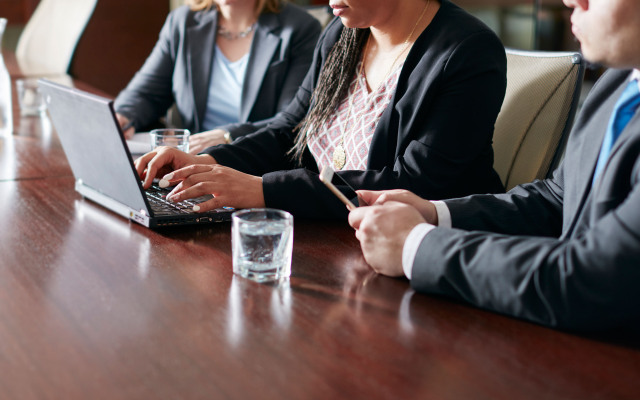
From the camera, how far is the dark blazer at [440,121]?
1.43m

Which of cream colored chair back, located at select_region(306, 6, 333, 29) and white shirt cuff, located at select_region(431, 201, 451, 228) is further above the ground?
cream colored chair back, located at select_region(306, 6, 333, 29)

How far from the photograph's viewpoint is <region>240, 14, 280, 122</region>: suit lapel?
95.7 inches

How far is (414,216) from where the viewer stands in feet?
3.48

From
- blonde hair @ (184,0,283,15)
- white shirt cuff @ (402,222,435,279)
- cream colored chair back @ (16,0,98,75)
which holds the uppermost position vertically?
blonde hair @ (184,0,283,15)

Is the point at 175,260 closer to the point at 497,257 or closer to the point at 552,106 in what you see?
the point at 497,257

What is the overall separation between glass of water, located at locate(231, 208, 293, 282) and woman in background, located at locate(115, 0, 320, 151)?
4.78ft

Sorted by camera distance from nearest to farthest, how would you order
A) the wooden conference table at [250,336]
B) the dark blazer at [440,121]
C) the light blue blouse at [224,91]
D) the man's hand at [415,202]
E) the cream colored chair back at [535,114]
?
the wooden conference table at [250,336], the man's hand at [415,202], the dark blazer at [440,121], the cream colored chair back at [535,114], the light blue blouse at [224,91]

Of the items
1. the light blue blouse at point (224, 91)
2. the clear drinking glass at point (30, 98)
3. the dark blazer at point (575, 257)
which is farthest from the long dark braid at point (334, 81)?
the clear drinking glass at point (30, 98)

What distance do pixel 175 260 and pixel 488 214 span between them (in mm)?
513

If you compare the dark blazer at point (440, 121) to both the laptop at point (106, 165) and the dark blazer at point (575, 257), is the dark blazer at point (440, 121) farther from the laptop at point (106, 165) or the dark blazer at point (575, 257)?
the dark blazer at point (575, 257)

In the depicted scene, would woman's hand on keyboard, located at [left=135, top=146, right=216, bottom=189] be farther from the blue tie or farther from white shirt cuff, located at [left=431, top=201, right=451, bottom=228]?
the blue tie

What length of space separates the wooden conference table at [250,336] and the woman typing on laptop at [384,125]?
199 mm

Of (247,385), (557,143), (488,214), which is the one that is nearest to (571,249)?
(488,214)

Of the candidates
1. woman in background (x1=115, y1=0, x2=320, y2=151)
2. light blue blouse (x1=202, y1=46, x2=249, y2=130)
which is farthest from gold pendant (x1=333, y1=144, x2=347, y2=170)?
light blue blouse (x1=202, y1=46, x2=249, y2=130)
